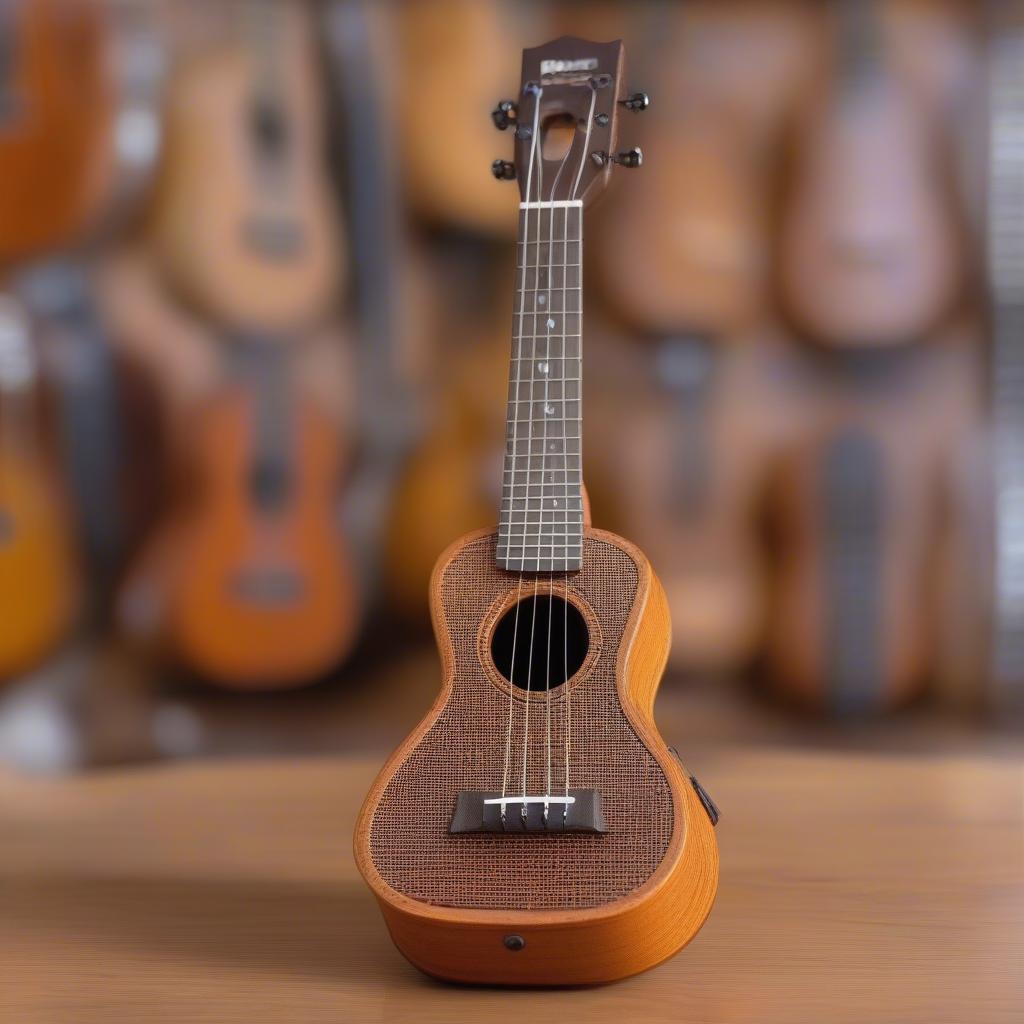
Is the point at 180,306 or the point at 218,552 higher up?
the point at 180,306

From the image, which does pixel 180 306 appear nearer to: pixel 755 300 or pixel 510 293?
pixel 510 293

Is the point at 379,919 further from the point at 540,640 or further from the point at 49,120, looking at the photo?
the point at 49,120

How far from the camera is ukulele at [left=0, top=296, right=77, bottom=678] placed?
6.98ft

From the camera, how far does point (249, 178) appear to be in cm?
212

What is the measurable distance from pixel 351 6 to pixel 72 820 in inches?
52.1

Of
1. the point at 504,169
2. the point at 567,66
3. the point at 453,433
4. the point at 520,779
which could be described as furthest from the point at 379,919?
the point at 453,433

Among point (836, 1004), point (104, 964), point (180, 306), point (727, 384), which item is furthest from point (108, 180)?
point (836, 1004)

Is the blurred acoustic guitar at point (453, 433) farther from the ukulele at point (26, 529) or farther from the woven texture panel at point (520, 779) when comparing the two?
the woven texture panel at point (520, 779)

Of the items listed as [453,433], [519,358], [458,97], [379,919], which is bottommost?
[379,919]

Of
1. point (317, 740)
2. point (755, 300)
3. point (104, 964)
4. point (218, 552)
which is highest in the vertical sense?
point (755, 300)

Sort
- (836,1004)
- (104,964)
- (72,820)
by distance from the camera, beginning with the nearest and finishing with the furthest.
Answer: (836,1004) → (104,964) → (72,820)

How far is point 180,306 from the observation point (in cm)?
218

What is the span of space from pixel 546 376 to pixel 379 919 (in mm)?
550

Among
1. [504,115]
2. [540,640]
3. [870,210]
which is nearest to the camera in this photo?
[540,640]
